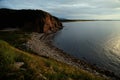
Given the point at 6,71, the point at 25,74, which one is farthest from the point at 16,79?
the point at 6,71

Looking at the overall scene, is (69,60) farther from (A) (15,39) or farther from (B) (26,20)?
(B) (26,20)

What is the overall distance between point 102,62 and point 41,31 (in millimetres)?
56376

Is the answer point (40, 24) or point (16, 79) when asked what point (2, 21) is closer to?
point (40, 24)

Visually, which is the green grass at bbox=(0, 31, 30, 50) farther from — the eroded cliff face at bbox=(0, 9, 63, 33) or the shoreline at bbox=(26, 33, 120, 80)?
the eroded cliff face at bbox=(0, 9, 63, 33)

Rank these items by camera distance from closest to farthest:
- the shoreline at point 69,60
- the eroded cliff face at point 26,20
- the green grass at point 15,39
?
1. the shoreline at point 69,60
2. the green grass at point 15,39
3. the eroded cliff face at point 26,20

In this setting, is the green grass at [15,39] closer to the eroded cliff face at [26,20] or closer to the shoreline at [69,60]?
the shoreline at [69,60]

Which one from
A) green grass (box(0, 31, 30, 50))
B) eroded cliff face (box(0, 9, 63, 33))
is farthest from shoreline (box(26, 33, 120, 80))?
eroded cliff face (box(0, 9, 63, 33))

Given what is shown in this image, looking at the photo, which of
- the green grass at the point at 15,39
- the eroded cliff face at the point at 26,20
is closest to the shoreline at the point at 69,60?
the green grass at the point at 15,39

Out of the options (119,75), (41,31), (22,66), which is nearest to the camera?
(22,66)

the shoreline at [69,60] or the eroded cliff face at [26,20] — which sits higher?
the eroded cliff face at [26,20]

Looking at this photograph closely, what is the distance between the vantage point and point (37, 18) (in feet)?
286

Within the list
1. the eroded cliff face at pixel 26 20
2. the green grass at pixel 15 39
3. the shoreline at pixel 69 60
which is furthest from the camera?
the eroded cliff face at pixel 26 20

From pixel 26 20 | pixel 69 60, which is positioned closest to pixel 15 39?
pixel 69 60

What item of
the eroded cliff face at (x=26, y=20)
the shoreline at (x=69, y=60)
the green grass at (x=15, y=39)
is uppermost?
the eroded cliff face at (x=26, y=20)
